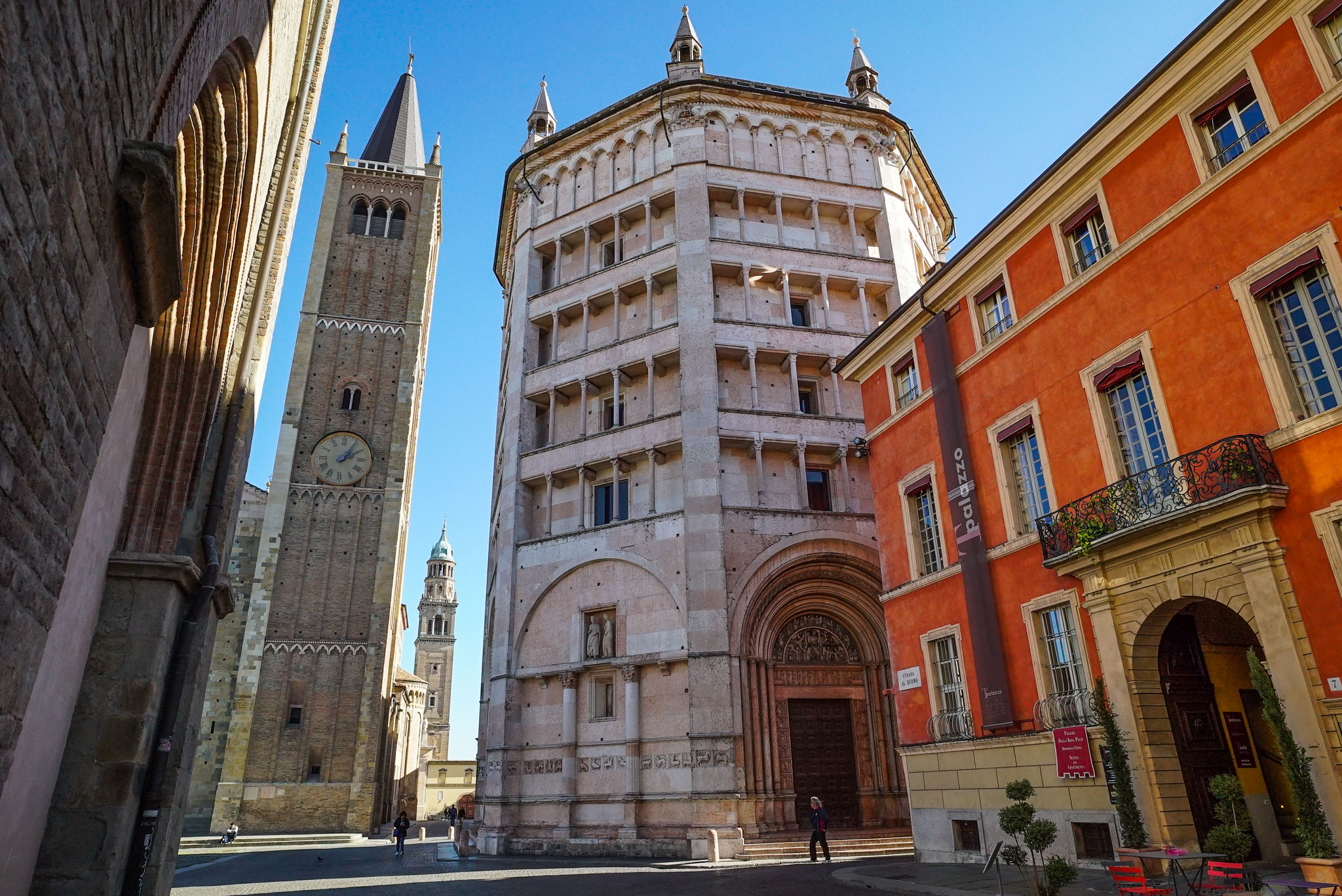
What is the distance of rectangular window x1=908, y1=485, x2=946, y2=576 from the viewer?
62.8ft

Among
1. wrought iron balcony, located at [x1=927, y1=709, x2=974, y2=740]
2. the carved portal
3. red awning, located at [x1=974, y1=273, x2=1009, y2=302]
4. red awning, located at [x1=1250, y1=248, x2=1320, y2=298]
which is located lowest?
wrought iron balcony, located at [x1=927, y1=709, x2=974, y2=740]

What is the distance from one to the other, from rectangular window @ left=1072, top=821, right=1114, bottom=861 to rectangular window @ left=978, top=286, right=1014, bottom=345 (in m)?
9.61

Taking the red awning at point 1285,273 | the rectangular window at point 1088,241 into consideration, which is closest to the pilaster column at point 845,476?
the rectangular window at point 1088,241

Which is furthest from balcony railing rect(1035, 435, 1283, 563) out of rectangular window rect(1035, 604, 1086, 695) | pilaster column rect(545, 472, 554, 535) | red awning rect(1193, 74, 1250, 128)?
pilaster column rect(545, 472, 554, 535)

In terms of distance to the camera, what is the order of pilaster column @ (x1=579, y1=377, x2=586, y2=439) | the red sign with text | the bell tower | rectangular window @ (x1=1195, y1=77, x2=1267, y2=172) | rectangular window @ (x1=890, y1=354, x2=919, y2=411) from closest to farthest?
rectangular window @ (x1=1195, y1=77, x2=1267, y2=172) → the red sign with text → rectangular window @ (x1=890, y1=354, x2=919, y2=411) → pilaster column @ (x1=579, y1=377, x2=586, y2=439) → the bell tower

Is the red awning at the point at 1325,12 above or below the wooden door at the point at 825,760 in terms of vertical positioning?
→ above

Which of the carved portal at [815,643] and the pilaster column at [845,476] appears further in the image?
the pilaster column at [845,476]

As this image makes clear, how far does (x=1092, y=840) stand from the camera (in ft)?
45.9

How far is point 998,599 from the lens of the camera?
16.4m

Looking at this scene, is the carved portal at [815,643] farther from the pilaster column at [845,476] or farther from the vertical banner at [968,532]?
the vertical banner at [968,532]

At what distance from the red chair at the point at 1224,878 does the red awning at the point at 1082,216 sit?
36.8ft

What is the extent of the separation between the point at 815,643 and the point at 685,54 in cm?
2475

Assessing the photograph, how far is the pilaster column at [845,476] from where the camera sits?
26.9 m

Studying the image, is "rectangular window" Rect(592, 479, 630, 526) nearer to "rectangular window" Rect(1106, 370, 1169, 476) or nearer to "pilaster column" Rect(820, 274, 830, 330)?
"pilaster column" Rect(820, 274, 830, 330)
